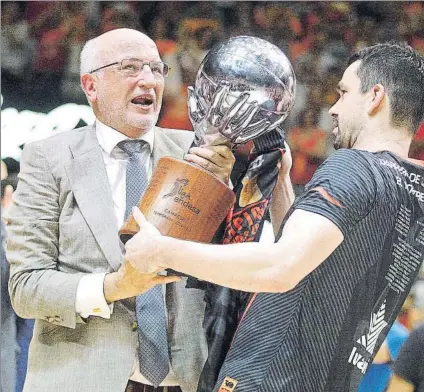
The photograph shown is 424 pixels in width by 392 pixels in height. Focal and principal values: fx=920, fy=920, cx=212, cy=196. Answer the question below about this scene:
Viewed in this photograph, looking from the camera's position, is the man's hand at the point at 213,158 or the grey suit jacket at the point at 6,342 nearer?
the man's hand at the point at 213,158

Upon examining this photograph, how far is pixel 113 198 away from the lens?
2.63 meters

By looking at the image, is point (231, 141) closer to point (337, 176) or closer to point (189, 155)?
point (189, 155)

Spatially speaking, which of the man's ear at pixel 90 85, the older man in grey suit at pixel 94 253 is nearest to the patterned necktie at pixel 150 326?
the older man in grey suit at pixel 94 253

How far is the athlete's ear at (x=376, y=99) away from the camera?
234cm

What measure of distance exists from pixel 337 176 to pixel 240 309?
0.58 m

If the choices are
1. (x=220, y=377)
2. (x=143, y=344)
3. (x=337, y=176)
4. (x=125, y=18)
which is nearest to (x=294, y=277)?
(x=337, y=176)

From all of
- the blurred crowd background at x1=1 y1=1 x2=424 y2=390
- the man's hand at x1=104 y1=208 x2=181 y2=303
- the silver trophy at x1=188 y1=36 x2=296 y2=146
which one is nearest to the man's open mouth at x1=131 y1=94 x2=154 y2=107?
the silver trophy at x1=188 y1=36 x2=296 y2=146

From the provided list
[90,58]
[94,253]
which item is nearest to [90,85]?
[90,58]

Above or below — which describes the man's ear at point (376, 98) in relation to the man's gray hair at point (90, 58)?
above

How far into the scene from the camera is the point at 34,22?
511 centimetres

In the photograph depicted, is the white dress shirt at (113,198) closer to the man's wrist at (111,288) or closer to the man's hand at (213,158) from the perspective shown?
the man's wrist at (111,288)

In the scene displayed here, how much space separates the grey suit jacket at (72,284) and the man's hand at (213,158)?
40 cm

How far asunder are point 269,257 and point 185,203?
306 millimetres

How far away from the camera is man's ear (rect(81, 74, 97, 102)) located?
2.74 metres
